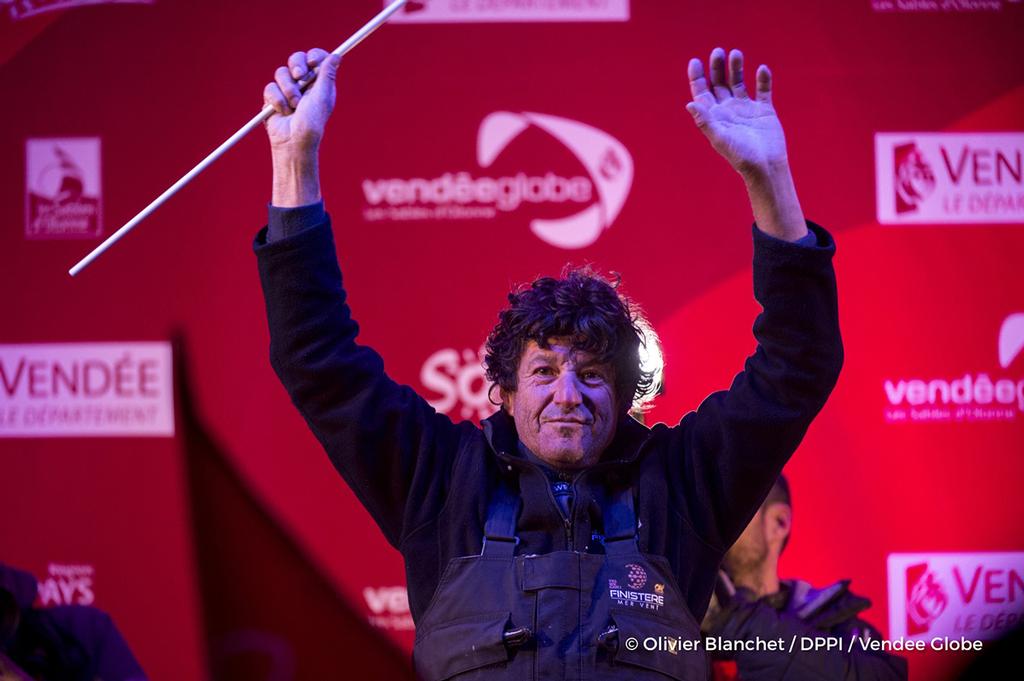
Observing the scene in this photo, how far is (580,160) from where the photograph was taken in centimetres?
409

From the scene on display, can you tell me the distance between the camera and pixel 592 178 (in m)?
4.09

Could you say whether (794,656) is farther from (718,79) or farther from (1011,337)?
(718,79)

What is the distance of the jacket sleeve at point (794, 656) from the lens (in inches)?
131

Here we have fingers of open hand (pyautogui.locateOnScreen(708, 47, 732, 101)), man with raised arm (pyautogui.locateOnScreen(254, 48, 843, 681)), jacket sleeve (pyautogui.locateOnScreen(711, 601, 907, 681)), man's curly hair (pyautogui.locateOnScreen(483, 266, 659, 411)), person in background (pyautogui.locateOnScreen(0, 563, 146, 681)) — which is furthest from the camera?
person in background (pyautogui.locateOnScreen(0, 563, 146, 681))

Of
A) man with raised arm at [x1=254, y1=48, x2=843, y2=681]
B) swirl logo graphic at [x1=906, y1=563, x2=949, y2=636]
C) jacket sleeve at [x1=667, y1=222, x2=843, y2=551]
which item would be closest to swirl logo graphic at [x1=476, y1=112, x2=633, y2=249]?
swirl logo graphic at [x1=906, y1=563, x2=949, y2=636]

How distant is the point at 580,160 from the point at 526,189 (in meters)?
0.21

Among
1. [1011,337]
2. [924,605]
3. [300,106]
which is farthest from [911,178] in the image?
[300,106]

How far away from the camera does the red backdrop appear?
4027 mm

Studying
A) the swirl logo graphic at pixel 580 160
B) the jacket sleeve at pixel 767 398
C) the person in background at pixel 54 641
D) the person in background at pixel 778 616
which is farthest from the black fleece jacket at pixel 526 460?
the swirl logo graphic at pixel 580 160

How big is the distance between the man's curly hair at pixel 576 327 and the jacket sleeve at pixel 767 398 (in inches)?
7.3

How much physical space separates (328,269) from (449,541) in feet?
1.74

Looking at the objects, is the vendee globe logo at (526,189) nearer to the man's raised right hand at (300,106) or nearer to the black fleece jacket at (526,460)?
the man's raised right hand at (300,106)

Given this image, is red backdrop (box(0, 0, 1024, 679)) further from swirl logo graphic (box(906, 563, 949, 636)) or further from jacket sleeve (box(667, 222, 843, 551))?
jacket sleeve (box(667, 222, 843, 551))

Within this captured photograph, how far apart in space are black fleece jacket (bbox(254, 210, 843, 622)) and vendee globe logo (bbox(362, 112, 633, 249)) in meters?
1.88
